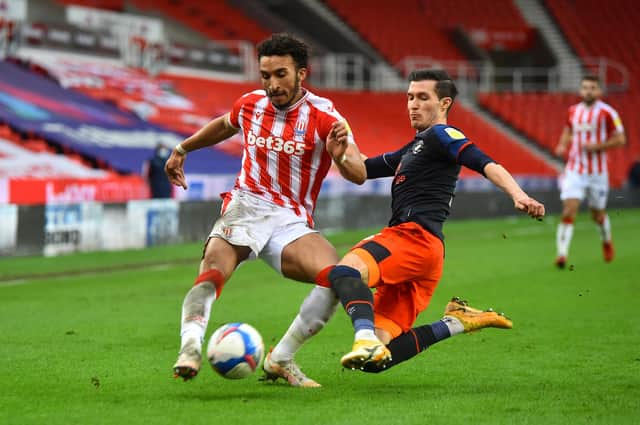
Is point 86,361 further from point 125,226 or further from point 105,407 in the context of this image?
point 125,226

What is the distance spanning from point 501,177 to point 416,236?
0.76 m

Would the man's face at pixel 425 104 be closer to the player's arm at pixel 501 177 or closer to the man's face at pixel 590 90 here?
the player's arm at pixel 501 177

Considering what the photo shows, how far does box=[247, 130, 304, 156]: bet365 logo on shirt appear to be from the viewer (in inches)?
253

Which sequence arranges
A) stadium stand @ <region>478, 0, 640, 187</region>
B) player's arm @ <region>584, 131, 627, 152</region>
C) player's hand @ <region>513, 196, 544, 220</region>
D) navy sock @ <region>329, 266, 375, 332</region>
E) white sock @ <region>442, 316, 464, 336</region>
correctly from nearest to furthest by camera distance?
player's hand @ <region>513, 196, 544, 220</region> < navy sock @ <region>329, 266, 375, 332</region> < white sock @ <region>442, 316, 464, 336</region> < player's arm @ <region>584, 131, 627, 152</region> < stadium stand @ <region>478, 0, 640, 187</region>

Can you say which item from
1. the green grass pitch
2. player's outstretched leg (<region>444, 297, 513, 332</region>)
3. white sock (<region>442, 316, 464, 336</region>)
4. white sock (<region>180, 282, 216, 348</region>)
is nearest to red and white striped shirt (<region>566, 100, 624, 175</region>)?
the green grass pitch

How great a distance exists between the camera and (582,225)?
24.7 meters

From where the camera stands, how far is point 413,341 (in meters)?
6.52

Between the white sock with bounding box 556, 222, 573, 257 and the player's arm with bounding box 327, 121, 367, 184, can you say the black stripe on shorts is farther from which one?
the white sock with bounding box 556, 222, 573, 257

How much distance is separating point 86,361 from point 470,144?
2.95 m

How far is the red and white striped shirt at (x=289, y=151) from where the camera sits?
21.1 feet

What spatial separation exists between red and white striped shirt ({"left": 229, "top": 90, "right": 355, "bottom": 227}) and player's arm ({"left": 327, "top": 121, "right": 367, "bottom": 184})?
0.40 m

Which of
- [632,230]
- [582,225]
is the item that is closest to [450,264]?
[632,230]

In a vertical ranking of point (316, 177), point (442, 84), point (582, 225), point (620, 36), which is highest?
point (620, 36)

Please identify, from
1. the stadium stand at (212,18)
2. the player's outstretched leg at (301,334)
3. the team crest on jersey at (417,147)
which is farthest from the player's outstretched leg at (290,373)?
the stadium stand at (212,18)
